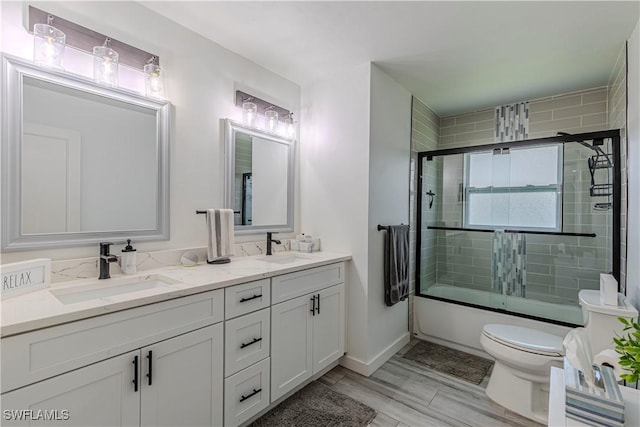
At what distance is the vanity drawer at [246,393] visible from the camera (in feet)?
4.99

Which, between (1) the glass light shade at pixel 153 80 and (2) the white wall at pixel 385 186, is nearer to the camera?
(1) the glass light shade at pixel 153 80

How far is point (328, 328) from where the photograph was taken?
218 cm

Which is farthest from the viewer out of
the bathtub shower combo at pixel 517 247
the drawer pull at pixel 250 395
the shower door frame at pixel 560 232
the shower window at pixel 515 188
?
Result: the shower window at pixel 515 188

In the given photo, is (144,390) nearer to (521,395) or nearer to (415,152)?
(521,395)

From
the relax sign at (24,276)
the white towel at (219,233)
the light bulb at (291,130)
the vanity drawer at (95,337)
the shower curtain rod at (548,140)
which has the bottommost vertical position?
the vanity drawer at (95,337)

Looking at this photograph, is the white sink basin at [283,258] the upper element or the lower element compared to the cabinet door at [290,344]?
upper

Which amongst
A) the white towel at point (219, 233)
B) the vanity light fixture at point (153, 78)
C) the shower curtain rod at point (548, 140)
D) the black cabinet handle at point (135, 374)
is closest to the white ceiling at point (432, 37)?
the vanity light fixture at point (153, 78)

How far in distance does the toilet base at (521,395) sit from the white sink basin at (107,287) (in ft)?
7.07

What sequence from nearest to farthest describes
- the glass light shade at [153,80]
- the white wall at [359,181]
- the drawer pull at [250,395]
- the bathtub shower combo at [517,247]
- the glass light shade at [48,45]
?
the glass light shade at [48,45] → the drawer pull at [250,395] → the glass light shade at [153,80] → the bathtub shower combo at [517,247] → the white wall at [359,181]

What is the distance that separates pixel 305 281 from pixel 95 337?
3.76 ft

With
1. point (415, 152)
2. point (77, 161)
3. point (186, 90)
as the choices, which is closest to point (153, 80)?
point (186, 90)

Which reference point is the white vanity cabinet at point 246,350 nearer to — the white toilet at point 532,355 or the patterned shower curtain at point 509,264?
the white toilet at point 532,355

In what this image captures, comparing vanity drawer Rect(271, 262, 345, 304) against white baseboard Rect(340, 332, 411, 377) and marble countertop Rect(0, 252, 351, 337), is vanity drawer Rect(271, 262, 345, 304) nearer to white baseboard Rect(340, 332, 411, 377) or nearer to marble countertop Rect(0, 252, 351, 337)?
marble countertop Rect(0, 252, 351, 337)

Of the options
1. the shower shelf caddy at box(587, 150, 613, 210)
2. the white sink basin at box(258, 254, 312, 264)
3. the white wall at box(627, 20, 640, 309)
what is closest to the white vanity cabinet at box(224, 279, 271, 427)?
the white sink basin at box(258, 254, 312, 264)
